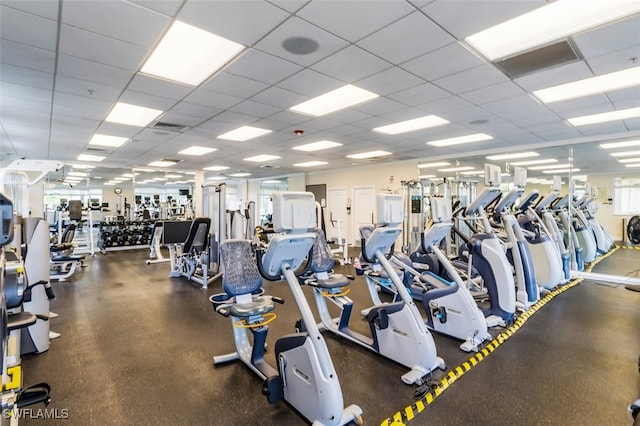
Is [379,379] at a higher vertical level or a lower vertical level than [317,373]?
lower

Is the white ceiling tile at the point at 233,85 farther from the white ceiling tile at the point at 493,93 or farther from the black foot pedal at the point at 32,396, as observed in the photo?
the black foot pedal at the point at 32,396

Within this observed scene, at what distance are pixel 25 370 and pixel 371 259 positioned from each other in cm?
311

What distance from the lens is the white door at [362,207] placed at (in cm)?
1020

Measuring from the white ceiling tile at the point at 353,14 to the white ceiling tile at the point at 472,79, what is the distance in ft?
4.35

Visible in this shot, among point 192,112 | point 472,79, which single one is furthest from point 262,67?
point 472,79

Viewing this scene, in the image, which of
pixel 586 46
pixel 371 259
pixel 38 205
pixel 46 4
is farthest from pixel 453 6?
pixel 38 205

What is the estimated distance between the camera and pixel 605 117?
193 inches

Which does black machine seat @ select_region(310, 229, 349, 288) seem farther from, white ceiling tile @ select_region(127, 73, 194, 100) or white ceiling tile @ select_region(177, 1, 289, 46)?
white ceiling tile @ select_region(127, 73, 194, 100)

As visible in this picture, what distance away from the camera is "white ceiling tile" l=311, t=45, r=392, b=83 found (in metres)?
2.93

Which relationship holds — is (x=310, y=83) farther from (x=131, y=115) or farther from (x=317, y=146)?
(x=317, y=146)

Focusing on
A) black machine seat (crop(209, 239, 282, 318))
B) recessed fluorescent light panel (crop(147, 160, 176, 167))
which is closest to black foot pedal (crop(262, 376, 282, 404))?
black machine seat (crop(209, 239, 282, 318))

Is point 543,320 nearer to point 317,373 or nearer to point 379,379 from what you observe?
point 379,379

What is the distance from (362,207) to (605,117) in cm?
646

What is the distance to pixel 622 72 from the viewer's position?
334 centimetres
